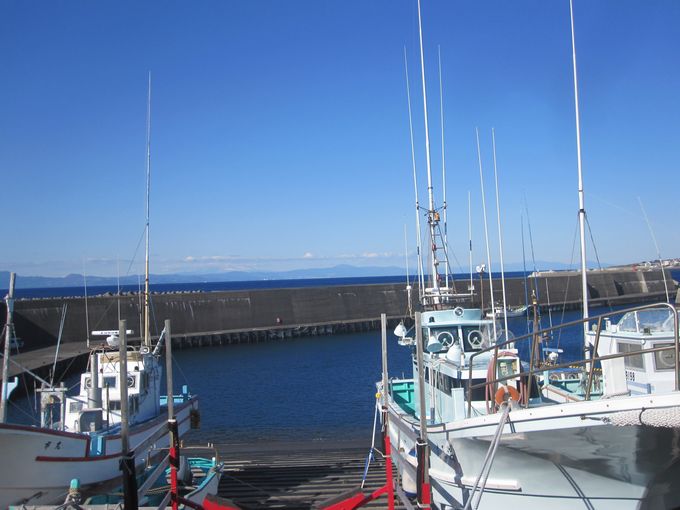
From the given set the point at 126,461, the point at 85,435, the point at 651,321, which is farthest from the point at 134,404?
the point at 651,321

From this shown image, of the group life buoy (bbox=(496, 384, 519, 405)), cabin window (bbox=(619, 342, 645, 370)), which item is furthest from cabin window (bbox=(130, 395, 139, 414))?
cabin window (bbox=(619, 342, 645, 370))

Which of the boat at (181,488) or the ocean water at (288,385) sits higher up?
the boat at (181,488)

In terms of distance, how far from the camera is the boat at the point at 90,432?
495 inches

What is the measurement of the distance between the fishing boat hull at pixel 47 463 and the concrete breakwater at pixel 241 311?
3956 cm

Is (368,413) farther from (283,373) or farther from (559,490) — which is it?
(559,490)

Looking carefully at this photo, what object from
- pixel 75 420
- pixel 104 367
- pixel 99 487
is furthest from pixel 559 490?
pixel 104 367

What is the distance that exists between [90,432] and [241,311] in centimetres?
4943

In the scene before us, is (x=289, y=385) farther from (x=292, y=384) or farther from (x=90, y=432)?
(x=90, y=432)

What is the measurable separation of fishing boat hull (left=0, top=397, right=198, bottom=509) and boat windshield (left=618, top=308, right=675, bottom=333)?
9.94m

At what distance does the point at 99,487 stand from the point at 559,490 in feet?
35.5

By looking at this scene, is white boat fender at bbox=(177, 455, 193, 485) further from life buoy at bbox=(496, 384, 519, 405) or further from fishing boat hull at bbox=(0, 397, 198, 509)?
life buoy at bbox=(496, 384, 519, 405)

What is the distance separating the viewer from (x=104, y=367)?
18.7 meters

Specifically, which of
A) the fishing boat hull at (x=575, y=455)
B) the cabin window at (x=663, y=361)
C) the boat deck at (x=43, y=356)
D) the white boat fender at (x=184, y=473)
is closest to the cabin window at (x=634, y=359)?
the cabin window at (x=663, y=361)

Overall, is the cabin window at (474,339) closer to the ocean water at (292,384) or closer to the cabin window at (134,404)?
the ocean water at (292,384)
